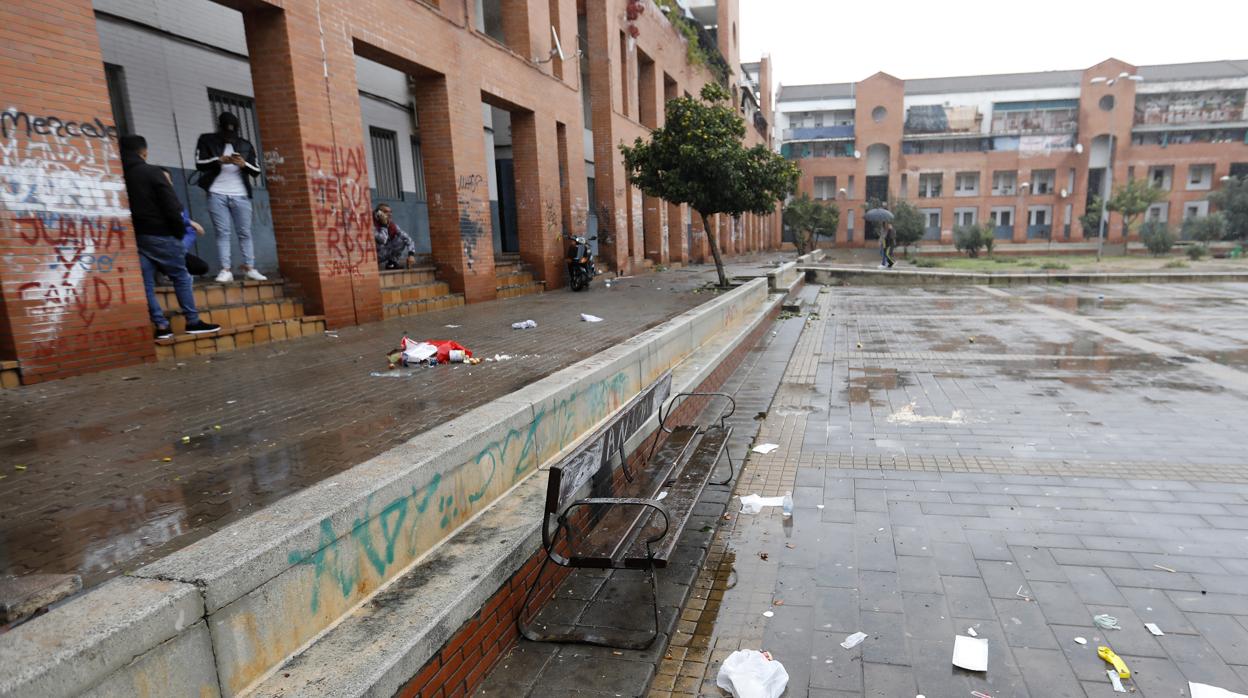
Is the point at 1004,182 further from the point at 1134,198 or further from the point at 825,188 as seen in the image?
the point at 825,188

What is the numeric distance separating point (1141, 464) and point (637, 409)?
4.12 m

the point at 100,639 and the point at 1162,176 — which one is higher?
the point at 1162,176

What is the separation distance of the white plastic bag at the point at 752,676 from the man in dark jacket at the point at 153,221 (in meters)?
5.89

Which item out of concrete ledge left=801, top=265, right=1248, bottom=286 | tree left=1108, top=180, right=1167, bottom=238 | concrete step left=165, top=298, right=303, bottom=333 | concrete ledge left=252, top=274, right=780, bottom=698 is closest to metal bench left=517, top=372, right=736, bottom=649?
concrete ledge left=252, top=274, right=780, bottom=698

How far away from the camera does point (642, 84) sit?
2197 cm

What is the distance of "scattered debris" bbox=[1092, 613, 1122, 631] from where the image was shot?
302cm

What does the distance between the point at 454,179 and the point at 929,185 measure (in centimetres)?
5398

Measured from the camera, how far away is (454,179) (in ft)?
35.2

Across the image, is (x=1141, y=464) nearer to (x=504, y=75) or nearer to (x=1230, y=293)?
(x=504, y=75)

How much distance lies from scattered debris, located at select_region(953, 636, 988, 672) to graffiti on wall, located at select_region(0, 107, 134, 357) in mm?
6565

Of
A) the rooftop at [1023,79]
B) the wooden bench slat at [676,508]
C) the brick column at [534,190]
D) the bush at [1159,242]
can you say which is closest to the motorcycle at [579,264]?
the brick column at [534,190]

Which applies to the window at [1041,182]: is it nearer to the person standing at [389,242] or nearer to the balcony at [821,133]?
the balcony at [821,133]

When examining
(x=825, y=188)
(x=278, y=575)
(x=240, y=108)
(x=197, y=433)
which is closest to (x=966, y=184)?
(x=825, y=188)

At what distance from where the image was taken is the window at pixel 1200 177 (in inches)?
1988
